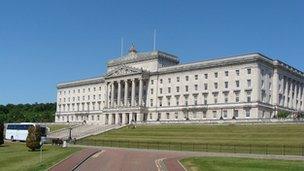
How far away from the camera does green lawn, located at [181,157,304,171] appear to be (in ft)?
154

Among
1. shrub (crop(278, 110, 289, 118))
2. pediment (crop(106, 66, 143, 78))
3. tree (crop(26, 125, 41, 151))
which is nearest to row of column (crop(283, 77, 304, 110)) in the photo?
shrub (crop(278, 110, 289, 118))

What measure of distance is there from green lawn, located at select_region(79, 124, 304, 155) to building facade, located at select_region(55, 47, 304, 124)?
14.2 meters

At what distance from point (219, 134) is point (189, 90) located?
46063mm

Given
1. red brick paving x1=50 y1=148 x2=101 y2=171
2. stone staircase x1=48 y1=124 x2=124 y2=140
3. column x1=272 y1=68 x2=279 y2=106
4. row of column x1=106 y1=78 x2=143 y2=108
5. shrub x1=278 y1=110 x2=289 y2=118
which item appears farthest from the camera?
row of column x1=106 y1=78 x2=143 y2=108

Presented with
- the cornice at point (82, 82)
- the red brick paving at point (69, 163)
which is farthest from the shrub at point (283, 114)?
the red brick paving at point (69, 163)

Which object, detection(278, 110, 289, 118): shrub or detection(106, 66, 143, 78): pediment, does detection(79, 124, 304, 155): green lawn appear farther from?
detection(106, 66, 143, 78): pediment

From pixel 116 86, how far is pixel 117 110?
9258 millimetres

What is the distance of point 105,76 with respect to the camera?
163m

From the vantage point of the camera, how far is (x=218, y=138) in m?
90.1

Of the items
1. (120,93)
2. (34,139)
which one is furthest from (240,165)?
(120,93)

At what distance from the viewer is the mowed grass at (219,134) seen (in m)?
81.9

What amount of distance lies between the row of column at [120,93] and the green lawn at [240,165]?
95.0 m

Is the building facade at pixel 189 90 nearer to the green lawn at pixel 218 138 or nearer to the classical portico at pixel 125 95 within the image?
the classical portico at pixel 125 95

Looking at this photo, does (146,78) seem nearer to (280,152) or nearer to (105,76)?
(105,76)
